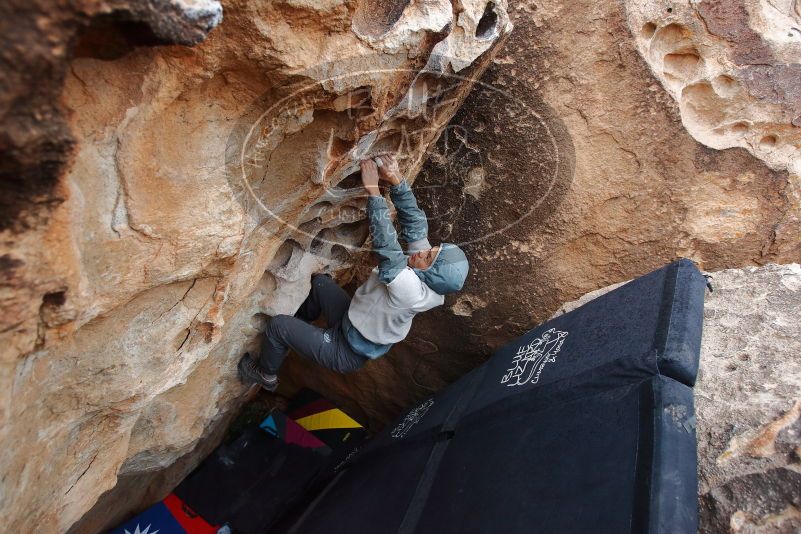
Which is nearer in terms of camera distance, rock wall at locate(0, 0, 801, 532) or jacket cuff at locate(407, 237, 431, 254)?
rock wall at locate(0, 0, 801, 532)

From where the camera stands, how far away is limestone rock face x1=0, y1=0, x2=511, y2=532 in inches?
27.9

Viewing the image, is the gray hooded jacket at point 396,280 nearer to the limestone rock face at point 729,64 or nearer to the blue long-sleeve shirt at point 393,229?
the blue long-sleeve shirt at point 393,229

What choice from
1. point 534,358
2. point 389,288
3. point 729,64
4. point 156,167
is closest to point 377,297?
point 389,288

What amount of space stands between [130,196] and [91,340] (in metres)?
0.36

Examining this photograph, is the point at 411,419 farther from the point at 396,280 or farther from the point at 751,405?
the point at 751,405

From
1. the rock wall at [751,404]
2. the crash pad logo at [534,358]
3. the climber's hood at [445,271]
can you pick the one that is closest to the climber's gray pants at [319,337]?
the climber's hood at [445,271]

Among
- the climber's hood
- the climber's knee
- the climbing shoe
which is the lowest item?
the climbing shoe

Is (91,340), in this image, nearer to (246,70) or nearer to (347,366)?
(246,70)

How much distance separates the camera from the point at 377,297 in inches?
68.7

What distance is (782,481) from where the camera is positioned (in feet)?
3.37

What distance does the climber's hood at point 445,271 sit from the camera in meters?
1.63

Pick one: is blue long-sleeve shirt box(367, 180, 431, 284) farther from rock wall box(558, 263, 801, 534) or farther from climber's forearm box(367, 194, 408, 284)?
rock wall box(558, 263, 801, 534)
